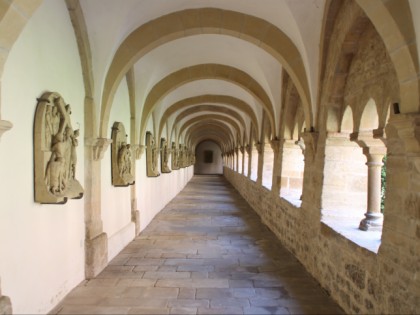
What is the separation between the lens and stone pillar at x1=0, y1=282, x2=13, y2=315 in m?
2.25

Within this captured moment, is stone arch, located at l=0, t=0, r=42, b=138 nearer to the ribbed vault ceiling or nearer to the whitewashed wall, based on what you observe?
the whitewashed wall

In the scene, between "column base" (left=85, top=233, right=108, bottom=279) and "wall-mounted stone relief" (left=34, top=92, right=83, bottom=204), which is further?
"column base" (left=85, top=233, right=108, bottom=279)

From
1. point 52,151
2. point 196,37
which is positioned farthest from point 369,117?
point 196,37

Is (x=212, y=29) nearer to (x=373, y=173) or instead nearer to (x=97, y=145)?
(x=97, y=145)

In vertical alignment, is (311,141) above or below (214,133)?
below

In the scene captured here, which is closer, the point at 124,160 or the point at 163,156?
the point at 124,160

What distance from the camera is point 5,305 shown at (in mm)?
2283

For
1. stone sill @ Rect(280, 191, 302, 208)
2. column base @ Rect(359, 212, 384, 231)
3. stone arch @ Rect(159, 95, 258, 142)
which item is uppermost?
stone arch @ Rect(159, 95, 258, 142)

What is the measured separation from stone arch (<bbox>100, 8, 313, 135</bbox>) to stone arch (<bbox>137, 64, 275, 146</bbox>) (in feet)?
7.74

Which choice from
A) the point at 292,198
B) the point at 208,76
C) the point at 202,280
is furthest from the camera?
the point at 208,76

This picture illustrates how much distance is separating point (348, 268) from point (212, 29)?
3555 mm

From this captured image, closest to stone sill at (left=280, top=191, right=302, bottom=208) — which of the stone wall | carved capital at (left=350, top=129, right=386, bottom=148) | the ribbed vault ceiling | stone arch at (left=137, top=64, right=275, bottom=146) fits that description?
the stone wall

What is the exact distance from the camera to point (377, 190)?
11.3 feet

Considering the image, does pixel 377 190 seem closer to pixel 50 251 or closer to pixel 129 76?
pixel 50 251
